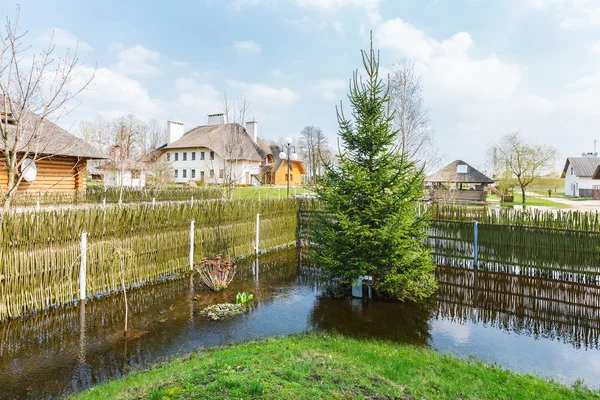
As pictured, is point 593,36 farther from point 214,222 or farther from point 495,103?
point 214,222

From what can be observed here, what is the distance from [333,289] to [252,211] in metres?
4.20

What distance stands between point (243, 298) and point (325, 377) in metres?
3.74

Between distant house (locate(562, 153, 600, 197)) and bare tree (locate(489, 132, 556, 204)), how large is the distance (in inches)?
390

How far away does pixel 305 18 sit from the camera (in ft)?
41.4

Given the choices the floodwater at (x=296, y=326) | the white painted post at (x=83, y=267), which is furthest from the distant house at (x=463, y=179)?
the white painted post at (x=83, y=267)

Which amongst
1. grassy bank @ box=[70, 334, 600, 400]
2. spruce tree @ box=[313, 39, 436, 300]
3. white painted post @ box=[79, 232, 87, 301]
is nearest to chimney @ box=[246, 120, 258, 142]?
spruce tree @ box=[313, 39, 436, 300]

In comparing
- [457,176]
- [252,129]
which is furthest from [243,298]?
[252,129]

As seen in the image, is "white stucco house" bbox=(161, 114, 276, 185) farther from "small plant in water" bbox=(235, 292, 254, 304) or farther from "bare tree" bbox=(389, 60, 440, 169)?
"small plant in water" bbox=(235, 292, 254, 304)

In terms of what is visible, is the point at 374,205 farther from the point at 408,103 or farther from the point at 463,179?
the point at 463,179

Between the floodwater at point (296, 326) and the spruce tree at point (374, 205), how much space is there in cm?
68

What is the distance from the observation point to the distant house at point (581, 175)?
138 feet

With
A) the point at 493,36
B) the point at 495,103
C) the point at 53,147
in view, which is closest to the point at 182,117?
the point at 53,147

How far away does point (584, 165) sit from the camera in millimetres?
44031

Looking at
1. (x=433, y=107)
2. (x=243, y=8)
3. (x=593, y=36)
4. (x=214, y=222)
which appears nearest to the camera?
(x=214, y=222)
